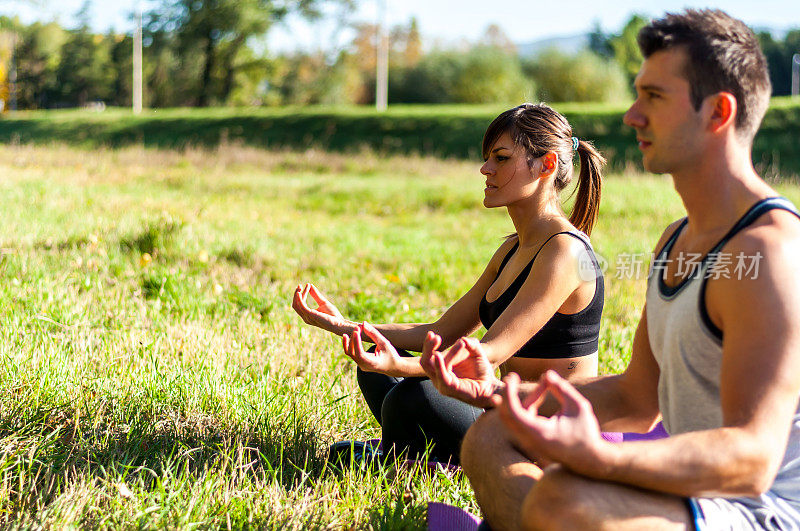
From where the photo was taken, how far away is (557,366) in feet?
8.93

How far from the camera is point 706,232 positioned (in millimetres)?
1735

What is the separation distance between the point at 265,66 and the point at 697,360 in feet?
158

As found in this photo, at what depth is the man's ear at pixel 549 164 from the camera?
2.79 m

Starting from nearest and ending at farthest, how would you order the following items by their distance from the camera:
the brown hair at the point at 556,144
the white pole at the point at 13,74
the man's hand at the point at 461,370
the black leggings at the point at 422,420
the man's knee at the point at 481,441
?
the man's hand at the point at 461,370, the man's knee at the point at 481,441, the black leggings at the point at 422,420, the brown hair at the point at 556,144, the white pole at the point at 13,74

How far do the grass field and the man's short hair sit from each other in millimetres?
1478

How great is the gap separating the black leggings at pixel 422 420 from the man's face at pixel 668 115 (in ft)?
4.02

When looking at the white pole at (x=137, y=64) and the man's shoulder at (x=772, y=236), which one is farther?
the white pole at (x=137, y=64)

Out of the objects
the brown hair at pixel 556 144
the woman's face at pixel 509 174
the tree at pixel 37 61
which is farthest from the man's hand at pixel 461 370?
the tree at pixel 37 61

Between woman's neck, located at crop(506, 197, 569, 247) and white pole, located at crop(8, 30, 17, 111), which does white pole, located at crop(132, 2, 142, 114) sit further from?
woman's neck, located at crop(506, 197, 569, 247)

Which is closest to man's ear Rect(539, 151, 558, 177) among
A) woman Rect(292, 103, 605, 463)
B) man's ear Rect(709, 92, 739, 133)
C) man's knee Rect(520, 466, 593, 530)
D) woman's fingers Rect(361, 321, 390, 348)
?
woman Rect(292, 103, 605, 463)

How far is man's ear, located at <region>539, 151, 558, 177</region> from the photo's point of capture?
279cm

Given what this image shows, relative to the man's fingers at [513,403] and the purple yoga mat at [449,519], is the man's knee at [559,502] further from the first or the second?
the purple yoga mat at [449,519]

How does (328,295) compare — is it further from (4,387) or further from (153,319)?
(4,387)

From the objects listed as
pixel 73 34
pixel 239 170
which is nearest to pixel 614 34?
pixel 73 34
